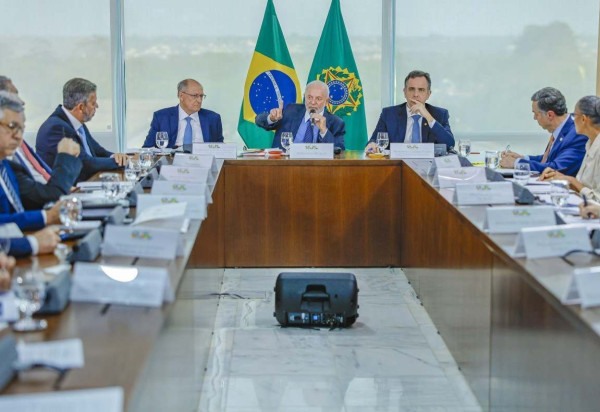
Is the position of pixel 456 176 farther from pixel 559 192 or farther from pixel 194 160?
pixel 194 160

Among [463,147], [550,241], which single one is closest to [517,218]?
[550,241]

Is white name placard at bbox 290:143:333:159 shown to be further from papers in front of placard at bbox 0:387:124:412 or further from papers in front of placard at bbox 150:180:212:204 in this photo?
papers in front of placard at bbox 0:387:124:412

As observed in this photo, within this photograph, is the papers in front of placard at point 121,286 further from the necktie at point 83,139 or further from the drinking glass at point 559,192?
the necktie at point 83,139

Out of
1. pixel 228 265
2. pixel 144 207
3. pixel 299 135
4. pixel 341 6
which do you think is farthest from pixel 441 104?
pixel 144 207

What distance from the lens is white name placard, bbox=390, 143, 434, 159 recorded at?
21.8 ft

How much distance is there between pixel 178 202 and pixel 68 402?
230 centimetres

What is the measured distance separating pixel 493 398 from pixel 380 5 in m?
5.82

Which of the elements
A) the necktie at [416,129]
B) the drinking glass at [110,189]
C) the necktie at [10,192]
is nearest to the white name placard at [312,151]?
the necktie at [416,129]

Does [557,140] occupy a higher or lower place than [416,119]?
lower

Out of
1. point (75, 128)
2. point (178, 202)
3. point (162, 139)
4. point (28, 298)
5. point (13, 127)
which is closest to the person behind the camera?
point (28, 298)

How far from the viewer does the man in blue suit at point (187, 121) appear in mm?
7465

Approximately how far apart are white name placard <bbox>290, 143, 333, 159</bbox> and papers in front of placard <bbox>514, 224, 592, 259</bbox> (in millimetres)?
3381

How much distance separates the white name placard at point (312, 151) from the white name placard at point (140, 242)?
11.3 feet

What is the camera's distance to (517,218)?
3.76m
